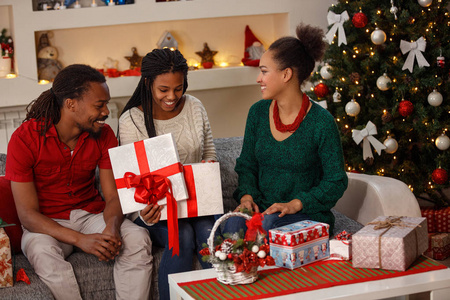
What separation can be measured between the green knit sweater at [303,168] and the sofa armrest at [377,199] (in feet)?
0.79

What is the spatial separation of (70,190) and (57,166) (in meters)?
0.12

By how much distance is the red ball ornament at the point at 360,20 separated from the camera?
358cm

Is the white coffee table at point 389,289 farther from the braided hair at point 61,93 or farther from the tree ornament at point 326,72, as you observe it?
the tree ornament at point 326,72

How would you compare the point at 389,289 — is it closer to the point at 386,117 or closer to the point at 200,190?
the point at 200,190

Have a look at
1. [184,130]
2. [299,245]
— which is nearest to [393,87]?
[184,130]

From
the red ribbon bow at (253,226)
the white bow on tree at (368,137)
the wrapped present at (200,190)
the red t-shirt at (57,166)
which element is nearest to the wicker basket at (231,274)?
the red ribbon bow at (253,226)

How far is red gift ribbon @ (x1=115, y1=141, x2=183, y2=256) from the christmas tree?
1821 millimetres

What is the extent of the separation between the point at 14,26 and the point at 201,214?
262cm

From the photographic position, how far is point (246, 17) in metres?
4.76

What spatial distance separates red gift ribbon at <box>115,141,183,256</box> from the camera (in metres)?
2.11

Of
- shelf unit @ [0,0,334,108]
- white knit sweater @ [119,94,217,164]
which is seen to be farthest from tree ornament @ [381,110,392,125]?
white knit sweater @ [119,94,217,164]

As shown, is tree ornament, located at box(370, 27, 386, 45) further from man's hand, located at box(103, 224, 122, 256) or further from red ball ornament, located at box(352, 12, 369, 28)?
man's hand, located at box(103, 224, 122, 256)

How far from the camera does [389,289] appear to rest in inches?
68.2

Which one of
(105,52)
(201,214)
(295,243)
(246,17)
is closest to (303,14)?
(246,17)
